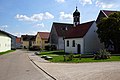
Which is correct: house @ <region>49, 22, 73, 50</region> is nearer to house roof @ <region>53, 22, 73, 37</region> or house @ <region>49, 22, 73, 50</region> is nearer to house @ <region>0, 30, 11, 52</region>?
house roof @ <region>53, 22, 73, 37</region>

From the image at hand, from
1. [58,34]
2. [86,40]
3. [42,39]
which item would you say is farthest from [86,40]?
[42,39]

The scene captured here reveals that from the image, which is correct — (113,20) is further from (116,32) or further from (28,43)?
(28,43)

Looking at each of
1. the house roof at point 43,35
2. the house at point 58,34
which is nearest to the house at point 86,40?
the house at point 58,34

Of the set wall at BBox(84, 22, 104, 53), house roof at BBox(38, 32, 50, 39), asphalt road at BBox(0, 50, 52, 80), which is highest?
house roof at BBox(38, 32, 50, 39)

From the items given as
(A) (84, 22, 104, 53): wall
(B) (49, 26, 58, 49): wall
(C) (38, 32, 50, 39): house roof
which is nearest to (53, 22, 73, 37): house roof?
(B) (49, 26, 58, 49): wall

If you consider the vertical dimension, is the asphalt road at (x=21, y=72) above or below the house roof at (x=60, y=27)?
below

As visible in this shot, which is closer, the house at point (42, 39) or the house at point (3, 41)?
the house at point (3, 41)

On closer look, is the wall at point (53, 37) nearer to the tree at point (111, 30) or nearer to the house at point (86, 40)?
the house at point (86, 40)

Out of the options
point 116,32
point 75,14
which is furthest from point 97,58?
point 75,14

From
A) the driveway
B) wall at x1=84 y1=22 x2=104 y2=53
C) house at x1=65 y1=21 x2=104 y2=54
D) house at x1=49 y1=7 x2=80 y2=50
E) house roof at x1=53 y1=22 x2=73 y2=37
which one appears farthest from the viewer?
house roof at x1=53 y1=22 x2=73 y2=37

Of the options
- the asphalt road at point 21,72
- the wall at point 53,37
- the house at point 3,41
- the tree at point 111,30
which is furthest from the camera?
the wall at point 53,37

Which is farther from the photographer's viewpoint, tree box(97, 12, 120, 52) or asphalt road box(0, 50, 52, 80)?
tree box(97, 12, 120, 52)

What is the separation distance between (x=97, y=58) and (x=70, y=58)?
3.49m

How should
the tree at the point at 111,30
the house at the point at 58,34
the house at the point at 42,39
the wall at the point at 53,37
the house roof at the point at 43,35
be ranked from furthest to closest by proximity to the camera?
the house roof at the point at 43,35 < the house at the point at 42,39 < the wall at the point at 53,37 < the house at the point at 58,34 < the tree at the point at 111,30
